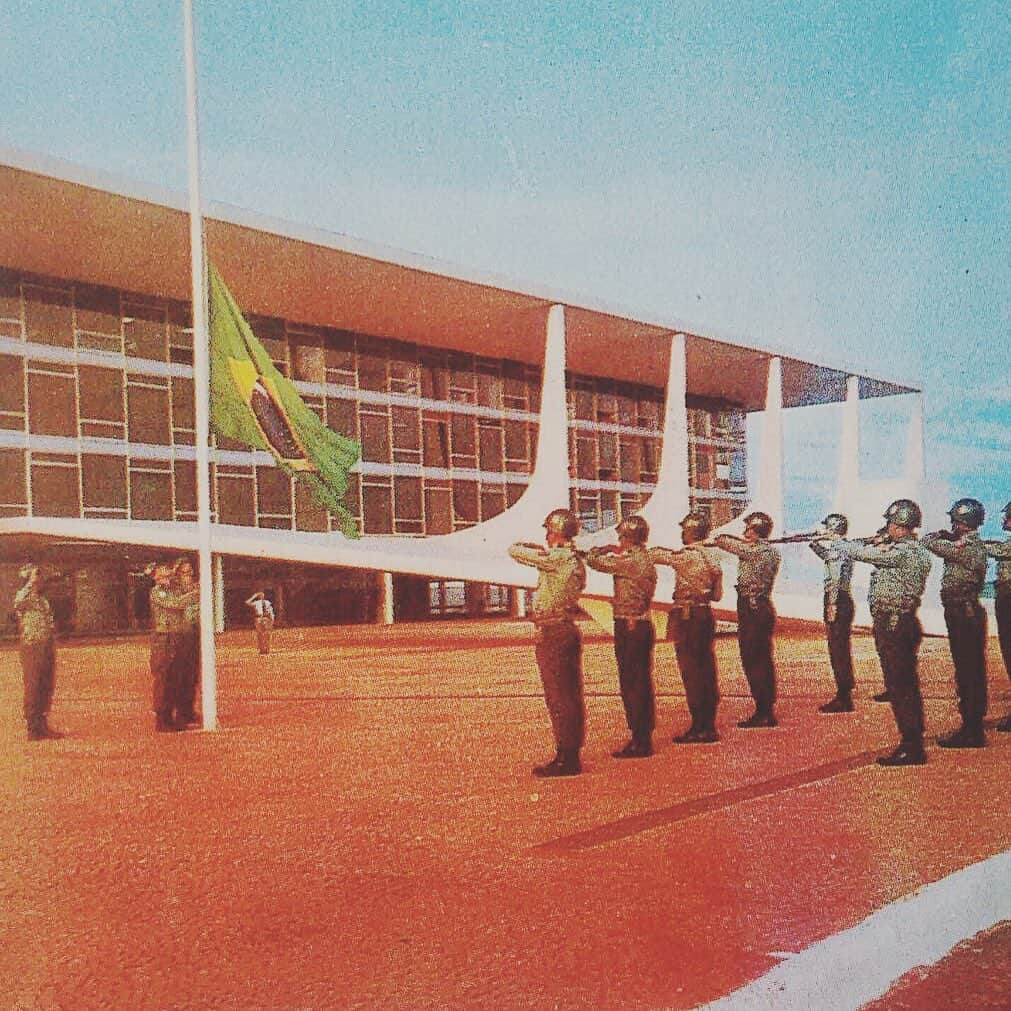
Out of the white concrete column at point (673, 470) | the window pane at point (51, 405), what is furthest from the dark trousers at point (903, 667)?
the window pane at point (51, 405)

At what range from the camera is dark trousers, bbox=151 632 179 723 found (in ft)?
28.1

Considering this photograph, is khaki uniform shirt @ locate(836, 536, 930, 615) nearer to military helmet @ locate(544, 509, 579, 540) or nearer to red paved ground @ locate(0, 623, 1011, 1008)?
red paved ground @ locate(0, 623, 1011, 1008)

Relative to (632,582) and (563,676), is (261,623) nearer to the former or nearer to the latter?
(632,582)

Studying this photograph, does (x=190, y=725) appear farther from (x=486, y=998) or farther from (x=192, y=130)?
(x=486, y=998)

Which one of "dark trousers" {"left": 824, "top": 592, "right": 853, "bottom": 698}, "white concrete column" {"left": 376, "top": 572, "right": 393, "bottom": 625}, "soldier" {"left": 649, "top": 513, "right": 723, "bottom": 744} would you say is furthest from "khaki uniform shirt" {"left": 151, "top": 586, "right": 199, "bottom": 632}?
"white concrete column" {"left": 376, "top": 572, "right": 393, "bottom": 625}

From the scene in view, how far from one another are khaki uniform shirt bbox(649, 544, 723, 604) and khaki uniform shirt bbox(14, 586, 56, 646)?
154 inches

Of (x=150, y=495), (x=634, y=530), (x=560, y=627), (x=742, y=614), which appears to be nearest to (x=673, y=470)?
(x=150, y=495)

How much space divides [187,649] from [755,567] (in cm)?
389

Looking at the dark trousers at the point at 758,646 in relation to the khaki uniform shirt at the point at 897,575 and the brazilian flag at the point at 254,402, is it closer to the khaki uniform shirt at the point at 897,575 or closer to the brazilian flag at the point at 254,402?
the khaki uniform shirt at the point at 897,575

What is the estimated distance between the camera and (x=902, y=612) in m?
6.04

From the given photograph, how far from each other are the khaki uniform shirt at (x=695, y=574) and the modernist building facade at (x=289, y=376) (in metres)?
10.0

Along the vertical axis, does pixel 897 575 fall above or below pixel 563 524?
below

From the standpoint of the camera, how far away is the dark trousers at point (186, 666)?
864 centimetres

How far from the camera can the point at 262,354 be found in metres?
8.70
